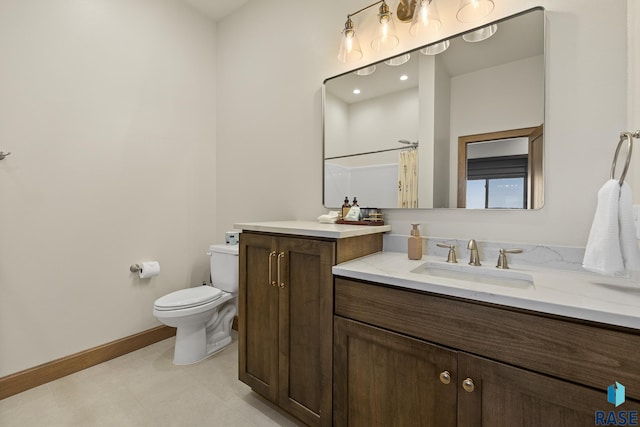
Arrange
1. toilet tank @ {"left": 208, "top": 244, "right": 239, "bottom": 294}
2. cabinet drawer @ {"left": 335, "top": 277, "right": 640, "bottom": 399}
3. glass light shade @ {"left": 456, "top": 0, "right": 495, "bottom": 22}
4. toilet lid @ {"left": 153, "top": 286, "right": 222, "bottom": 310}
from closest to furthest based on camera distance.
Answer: cabinet drawer @ {"left": 335, "top": 277, "right": 640, "bottom": 399} < glass light shade @ {"left": 456, "top": 0, "right": 495, "bottom": 22} < toilet lid @ {"left": 153, "top": 286, "right": 222, "bottom": 310} < toilet tank @ {"left": 208, "top": 244, "right": 239, "bottom": 294}

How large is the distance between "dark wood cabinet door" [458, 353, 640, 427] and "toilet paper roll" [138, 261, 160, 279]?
2.21m

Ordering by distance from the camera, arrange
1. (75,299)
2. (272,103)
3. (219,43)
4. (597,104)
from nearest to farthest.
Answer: (597,104)
(75,299)
(272,103)
(219,43)

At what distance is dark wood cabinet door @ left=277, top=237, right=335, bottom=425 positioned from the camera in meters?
1.25

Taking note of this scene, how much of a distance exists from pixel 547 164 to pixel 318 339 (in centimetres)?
130

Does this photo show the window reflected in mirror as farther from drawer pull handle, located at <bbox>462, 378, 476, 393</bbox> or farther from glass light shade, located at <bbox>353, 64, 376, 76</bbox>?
drawer pull handle, located at <bbox>462, 378, 476, 393</bbox>

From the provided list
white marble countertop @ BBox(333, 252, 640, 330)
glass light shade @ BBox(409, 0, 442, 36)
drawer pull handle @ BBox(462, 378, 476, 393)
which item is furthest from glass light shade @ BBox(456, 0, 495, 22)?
drawer pull handle @ BBox(462, 378, 476, 393)

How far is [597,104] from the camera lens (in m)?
1.14

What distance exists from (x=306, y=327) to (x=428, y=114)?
4.28 ft

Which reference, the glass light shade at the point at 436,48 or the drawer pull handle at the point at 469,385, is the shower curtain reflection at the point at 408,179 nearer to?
the glass light shade at the point at 436,48

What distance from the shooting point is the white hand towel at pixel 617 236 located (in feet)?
2.92

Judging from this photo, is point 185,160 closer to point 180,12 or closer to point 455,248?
point 180,12

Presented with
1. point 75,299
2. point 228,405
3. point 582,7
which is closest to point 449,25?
point 582,7

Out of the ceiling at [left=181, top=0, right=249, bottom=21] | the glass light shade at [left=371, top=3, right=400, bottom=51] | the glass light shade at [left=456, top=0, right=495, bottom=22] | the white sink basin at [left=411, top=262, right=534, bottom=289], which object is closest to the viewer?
the white sink basin at [left=411, top=262, right=534, bottom=289]

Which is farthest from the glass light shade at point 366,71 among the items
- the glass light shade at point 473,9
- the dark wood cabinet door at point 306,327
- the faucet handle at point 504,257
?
the faucet handle at point 504,257
